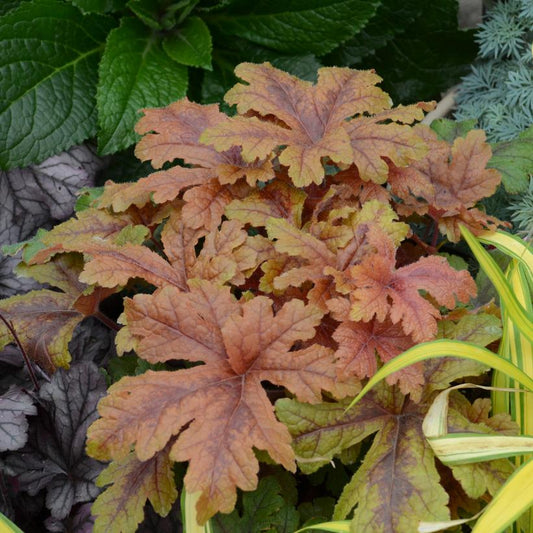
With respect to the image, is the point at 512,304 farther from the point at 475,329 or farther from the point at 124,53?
the point at 124,53

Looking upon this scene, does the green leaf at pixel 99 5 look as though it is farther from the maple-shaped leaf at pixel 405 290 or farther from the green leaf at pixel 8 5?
the maple-shaped leaf at pixel 405 290

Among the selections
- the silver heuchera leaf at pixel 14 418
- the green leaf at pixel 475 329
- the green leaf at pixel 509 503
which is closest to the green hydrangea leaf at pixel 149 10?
the silver heuchera leaf at pixel 14 418

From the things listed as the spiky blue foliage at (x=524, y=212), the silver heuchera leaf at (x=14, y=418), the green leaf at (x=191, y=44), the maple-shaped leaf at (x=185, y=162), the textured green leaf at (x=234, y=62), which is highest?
the green leaf at (x=191, y=44)

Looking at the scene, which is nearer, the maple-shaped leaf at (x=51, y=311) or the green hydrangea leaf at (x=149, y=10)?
the maple-shaped leaf at (x=51, y=311)

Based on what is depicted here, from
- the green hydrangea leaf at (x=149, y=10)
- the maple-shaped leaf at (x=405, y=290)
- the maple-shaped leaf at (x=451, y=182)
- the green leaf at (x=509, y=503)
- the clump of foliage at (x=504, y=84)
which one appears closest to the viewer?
the green leaf at (x=509, y=503)

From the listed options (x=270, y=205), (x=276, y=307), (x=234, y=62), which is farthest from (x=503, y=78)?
(x=276, y=307)

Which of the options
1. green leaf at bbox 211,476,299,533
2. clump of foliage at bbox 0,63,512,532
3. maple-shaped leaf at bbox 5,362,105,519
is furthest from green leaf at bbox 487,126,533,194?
maple-shaped leaf at bbox 5,362,105,519
